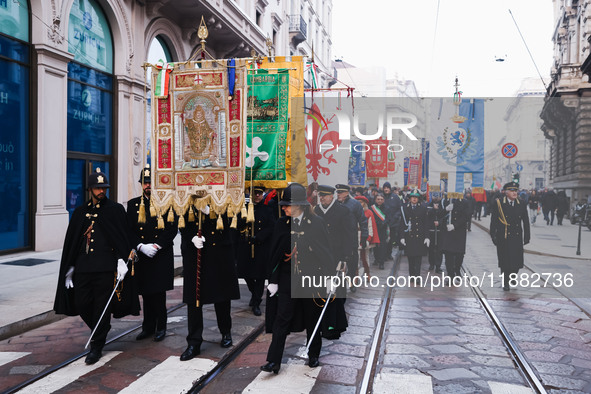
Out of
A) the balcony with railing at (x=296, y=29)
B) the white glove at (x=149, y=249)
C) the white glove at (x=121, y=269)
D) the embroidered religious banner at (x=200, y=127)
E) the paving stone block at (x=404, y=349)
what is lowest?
the paving stone block at (x=404, y=349)

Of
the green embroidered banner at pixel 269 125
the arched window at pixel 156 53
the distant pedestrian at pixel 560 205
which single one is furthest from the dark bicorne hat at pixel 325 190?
the distant pedestrian at pixel 560 205

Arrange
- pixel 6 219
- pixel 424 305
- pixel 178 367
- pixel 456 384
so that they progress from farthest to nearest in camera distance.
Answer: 1. pixel 6 219
2. pixel 424 305
3. pixel 178 367
4. pixel 456 384

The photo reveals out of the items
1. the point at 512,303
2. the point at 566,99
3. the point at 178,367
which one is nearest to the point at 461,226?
the point at 512,303

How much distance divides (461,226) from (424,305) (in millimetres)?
2672

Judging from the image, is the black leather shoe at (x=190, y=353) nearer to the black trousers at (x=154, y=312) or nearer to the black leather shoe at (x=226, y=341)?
the black leather shoe at (x=226, y=341)

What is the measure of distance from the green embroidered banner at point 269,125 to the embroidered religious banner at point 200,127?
8.80ft

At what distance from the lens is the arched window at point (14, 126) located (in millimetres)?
10266

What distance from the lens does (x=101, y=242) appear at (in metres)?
5.08

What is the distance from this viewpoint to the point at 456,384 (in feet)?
14.5

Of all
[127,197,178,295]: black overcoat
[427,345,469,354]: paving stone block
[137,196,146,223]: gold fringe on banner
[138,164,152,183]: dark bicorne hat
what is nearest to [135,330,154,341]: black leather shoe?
[127,197,178,295]: black overcoat

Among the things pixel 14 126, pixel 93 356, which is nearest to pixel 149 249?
pixel 93 356

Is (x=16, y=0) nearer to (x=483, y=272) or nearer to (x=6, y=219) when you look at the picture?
(x=6, y=219)

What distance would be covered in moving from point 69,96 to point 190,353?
8.95 metres

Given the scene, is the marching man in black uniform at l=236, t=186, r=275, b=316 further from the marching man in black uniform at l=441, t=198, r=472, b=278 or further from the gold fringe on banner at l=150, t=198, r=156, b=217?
the marching man in black uniform at l=441, t=198, r=472, b=278
